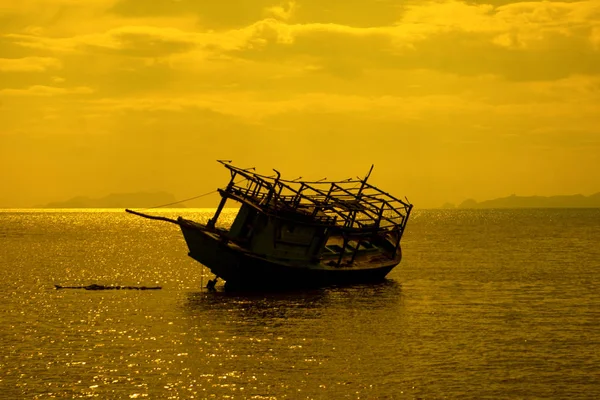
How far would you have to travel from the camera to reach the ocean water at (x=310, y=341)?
1253 inches

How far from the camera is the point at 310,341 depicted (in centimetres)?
3981

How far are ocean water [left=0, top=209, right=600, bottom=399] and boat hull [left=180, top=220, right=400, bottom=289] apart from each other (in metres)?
0.96

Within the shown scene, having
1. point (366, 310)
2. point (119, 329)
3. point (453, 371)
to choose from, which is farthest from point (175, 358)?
point (366, 310)

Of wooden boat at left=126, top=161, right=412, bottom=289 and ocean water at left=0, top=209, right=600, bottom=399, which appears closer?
ocean water at left=0, top=209, right=600, bottom=399

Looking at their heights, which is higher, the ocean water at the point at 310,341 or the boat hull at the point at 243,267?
the boat hull at the point at 243,267

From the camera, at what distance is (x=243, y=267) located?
5069cm

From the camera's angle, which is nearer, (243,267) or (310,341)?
(310,341)

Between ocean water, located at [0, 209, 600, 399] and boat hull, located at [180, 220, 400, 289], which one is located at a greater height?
boat hull, located at [180, 220, 400, 289]

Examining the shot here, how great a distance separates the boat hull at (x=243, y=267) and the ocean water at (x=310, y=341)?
3.16 feet

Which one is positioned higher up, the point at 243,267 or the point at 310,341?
the point at 243,267

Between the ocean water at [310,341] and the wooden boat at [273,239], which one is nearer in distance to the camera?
the ocean water at [310,341]

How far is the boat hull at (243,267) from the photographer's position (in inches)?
1964

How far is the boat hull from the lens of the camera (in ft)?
164

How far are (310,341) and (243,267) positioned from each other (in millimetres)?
11699
